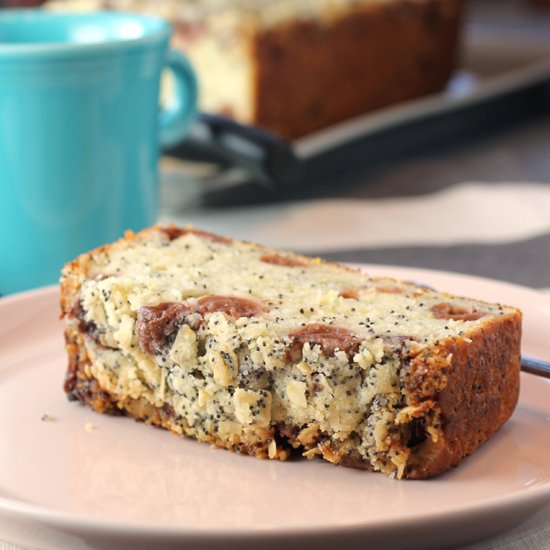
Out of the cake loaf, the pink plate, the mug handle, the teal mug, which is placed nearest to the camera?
the pink plate

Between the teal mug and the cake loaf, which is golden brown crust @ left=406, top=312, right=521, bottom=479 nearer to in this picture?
the teal mug

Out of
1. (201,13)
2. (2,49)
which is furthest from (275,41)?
(2,49)

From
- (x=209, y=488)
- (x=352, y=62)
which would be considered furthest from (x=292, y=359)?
(x=352, y=62)

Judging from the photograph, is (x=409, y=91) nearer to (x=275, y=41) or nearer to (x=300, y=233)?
(x=275, y=41)

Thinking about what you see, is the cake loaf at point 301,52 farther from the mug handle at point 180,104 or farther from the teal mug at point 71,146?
the teal mug at point 71,146

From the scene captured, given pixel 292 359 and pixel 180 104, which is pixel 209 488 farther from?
pixel 180 104

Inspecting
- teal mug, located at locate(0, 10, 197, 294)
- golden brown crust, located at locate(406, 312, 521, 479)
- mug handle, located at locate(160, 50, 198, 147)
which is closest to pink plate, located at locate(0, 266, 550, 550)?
golden brown crust, located at locate(406, 312, 521, 479)
